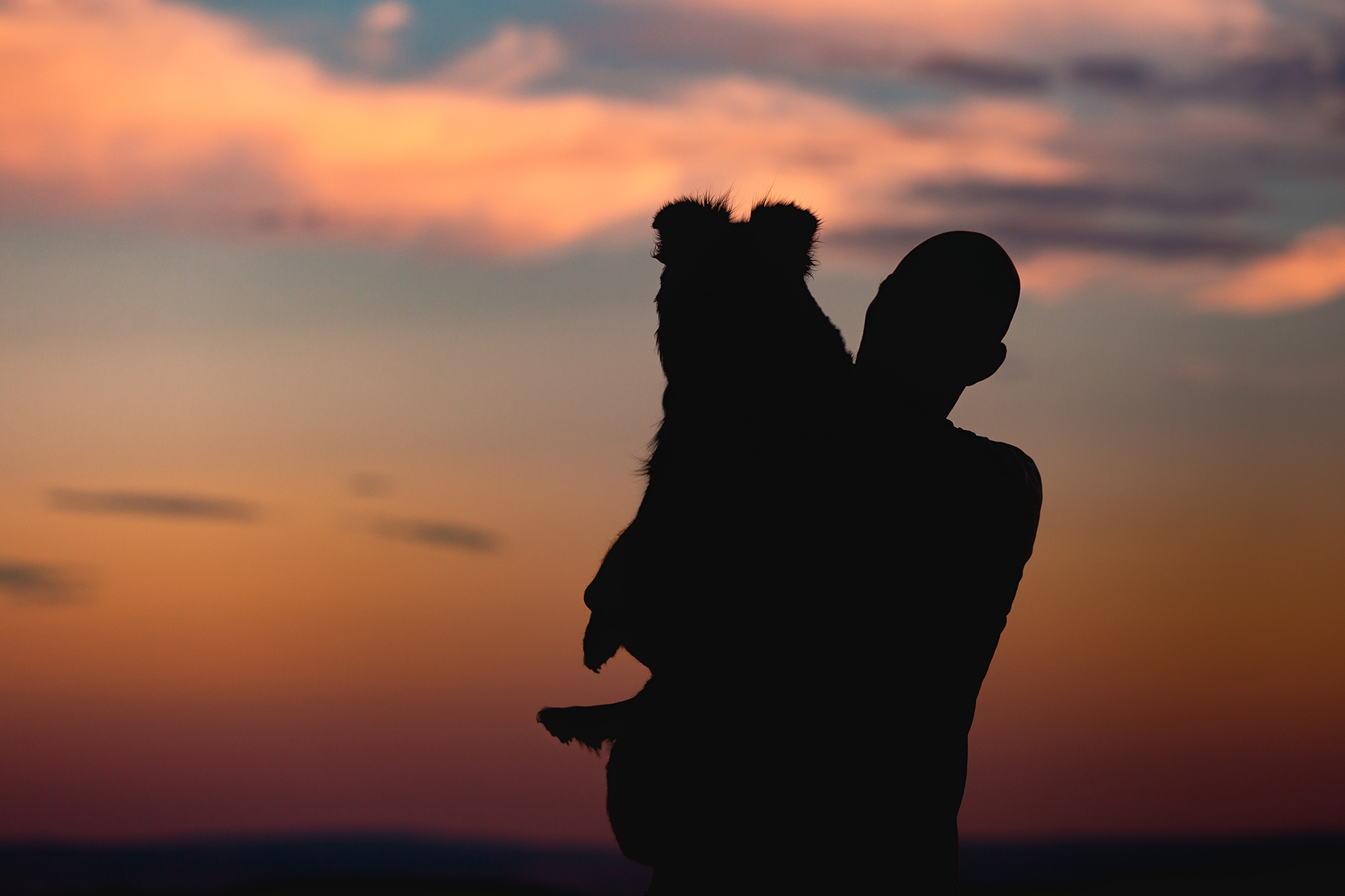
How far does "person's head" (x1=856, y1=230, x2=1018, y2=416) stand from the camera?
2.46 m

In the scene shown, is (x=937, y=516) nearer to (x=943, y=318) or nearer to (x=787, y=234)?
(x=943, y=318)

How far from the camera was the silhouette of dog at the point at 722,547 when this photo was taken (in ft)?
7.34

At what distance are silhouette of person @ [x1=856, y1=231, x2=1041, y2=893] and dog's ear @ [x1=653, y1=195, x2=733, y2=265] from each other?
42 centimetres

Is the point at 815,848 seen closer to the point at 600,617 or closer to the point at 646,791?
the point at 646,791

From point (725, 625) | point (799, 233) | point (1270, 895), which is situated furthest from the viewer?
point (1270, 895)

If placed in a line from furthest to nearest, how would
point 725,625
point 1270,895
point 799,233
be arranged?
point 1270,895
point 799,233
point 725,625

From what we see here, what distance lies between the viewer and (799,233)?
2.39m

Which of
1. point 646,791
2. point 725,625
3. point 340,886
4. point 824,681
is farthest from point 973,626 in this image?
point 340,886

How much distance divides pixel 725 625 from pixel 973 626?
1.74 feet

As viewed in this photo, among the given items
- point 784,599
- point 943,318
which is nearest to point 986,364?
point 943,318

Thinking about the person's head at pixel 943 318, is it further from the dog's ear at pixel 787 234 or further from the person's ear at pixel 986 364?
the dog's ear at pixel 787 234

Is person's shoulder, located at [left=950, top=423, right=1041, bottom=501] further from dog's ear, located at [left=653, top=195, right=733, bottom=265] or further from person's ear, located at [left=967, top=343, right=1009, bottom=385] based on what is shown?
dog's ear, located at [left=653, top=195, right=733, bottom=265]

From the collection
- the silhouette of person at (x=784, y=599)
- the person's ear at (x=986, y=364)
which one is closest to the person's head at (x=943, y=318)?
the person's ear at (x=986, y=364)

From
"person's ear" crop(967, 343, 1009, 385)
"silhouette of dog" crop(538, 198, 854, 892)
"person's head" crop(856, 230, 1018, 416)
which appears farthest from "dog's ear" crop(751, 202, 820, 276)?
"person's ear" crop(967, 343, 1009, 385)
